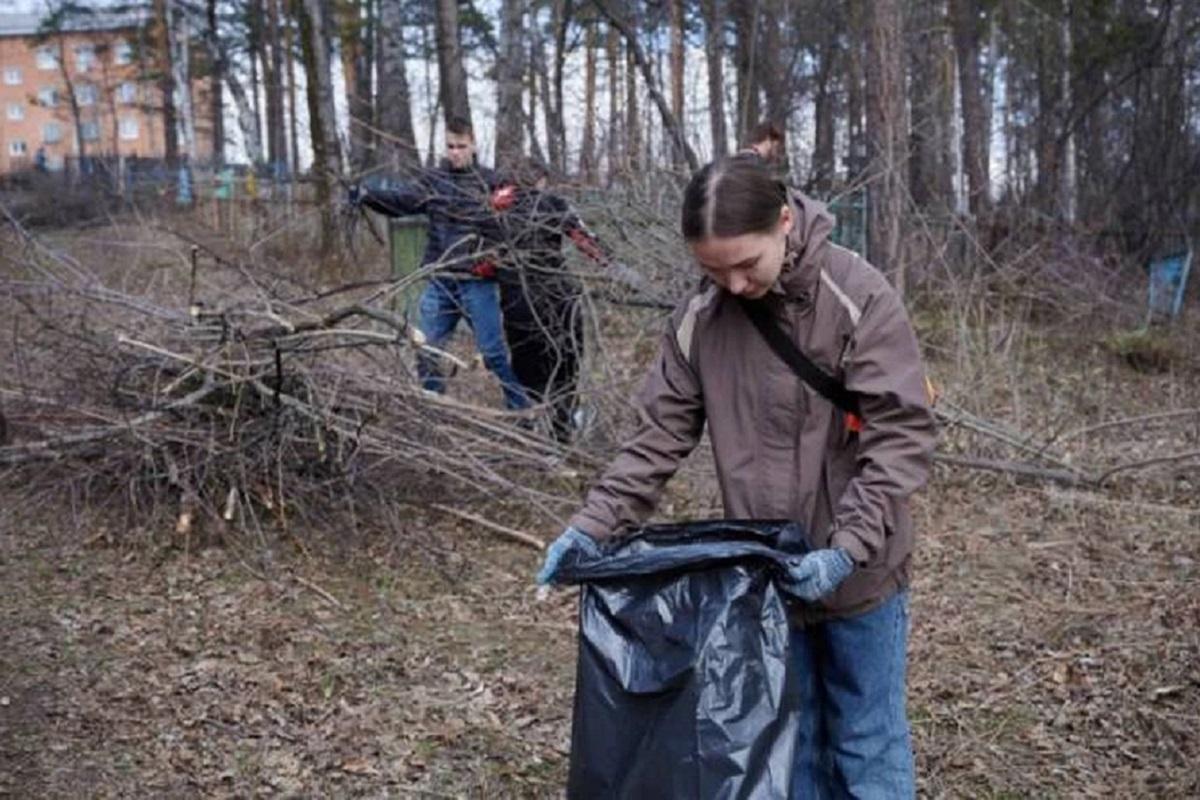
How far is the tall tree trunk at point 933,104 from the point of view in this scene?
13367 mm

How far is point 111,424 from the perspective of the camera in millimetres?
5195

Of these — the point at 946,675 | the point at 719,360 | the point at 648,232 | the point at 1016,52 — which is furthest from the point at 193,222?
the point at 1016,52

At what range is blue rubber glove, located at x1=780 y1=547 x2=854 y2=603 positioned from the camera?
7.08 feet

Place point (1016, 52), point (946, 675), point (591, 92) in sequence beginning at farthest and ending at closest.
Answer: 1. point (1016, 52)
2. point (591, 92)
3. point (946, 675)

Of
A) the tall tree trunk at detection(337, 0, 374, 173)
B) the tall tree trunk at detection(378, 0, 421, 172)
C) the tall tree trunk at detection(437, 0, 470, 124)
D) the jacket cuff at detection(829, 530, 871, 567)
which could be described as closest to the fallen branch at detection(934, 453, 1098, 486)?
the jacket cuff at detection(829, 530, 871, 567)

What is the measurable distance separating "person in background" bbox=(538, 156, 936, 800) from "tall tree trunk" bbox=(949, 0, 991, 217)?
11.0 m

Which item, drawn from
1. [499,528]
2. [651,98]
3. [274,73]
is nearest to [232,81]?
[274,73]

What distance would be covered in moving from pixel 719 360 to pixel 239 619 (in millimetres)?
2659

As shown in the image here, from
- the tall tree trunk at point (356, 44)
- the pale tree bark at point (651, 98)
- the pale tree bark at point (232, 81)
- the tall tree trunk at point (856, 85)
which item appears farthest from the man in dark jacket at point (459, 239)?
the pale tree bark at point (232, 81)

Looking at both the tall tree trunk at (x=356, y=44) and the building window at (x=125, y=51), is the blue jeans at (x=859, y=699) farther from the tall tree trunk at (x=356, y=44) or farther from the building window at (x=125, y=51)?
the building window at (x=125, y=51)

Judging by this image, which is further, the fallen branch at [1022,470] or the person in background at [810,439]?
the fallen branch at [1022,470]

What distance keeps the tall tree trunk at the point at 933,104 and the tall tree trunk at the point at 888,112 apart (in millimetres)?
3640

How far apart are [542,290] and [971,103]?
11.9 meters

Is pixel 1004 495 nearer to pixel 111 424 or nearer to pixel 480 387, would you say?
pixel 480 387
